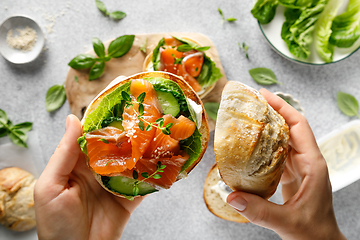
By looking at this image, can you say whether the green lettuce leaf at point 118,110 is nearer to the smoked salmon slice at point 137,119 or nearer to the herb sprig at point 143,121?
the smoked salmon slice at point 137,119

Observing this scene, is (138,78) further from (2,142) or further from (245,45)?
(2,142)

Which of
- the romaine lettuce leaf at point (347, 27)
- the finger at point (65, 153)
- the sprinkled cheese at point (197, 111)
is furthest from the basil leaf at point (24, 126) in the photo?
the romaine lettuce leaf at point (347, 27)

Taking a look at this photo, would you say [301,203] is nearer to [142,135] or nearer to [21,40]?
[142,135]

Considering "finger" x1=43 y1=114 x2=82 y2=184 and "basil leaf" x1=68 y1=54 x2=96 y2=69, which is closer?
"finger" x1=43 y1=114 x2=82 y2=184

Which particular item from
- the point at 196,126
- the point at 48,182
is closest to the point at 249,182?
the point at 196,126

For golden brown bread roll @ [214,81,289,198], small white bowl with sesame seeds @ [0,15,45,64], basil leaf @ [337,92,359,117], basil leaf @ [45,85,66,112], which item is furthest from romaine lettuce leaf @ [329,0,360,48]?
small white bowl with sesame seeds @ [0,15,45,64]

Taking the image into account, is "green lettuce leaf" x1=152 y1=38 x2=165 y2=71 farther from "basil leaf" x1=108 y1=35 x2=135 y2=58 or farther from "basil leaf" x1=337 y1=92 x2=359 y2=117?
"basil leaf" x1=337 y1=92 x2=359 y2=117

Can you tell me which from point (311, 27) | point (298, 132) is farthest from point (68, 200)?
point (311, 27)
